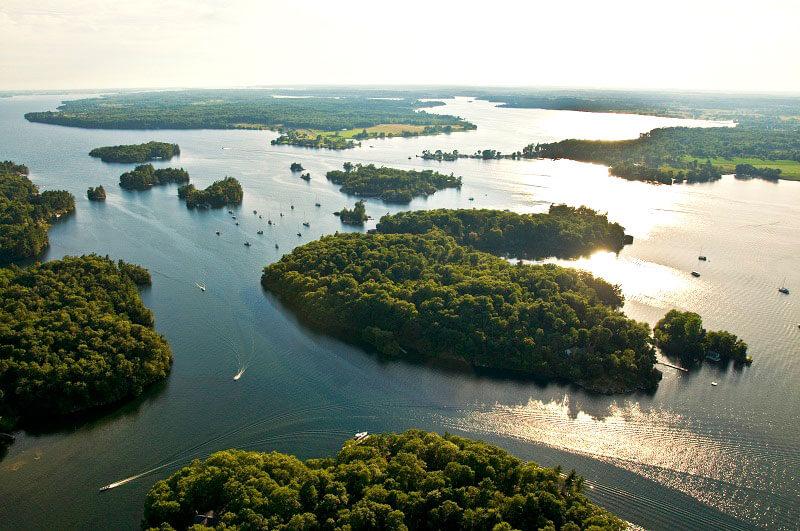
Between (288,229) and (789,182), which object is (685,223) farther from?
(288,229)

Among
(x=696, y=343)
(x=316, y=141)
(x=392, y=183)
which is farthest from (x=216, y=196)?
(x=696, y=343)

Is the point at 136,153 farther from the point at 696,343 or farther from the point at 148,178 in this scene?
the point at 696,343

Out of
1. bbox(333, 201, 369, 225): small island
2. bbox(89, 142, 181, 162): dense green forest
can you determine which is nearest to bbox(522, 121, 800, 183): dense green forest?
bbox(333, 201, 369, 225): small island

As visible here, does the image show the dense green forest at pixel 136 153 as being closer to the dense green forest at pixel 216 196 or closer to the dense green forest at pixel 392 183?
the dense green forest at pixel 216 196

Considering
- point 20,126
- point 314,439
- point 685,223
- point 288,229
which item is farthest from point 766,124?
point 20,126

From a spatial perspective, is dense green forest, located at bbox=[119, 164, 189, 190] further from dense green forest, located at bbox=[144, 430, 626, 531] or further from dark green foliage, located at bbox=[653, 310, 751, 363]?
dark green foliage, located at bbox=[653, 310, 751, 363]
